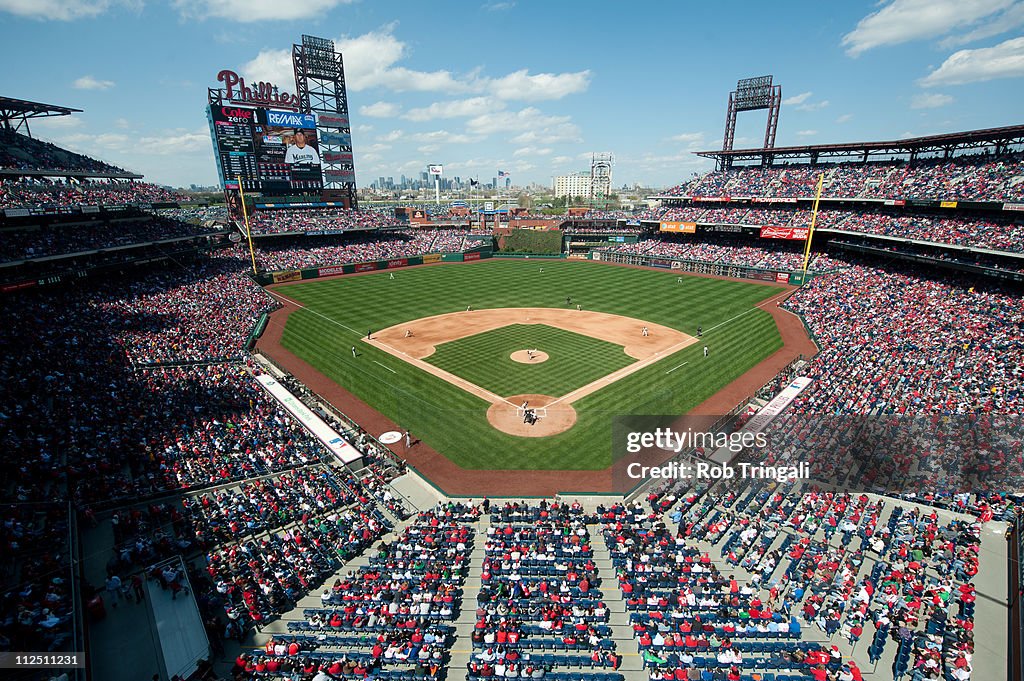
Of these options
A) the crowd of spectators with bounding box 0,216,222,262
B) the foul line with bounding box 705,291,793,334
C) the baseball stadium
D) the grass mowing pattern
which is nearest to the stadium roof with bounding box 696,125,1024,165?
the baseball stadium

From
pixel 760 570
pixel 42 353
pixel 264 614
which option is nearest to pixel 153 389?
pixel 42 353

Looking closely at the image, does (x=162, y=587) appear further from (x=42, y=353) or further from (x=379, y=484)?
(x=42, y=353)

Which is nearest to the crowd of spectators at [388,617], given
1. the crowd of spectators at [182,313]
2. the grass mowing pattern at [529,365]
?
the grass mowing pattern at [529,365]

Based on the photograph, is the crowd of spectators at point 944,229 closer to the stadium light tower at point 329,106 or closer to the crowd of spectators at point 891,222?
the crowd of spectators at point 891,222

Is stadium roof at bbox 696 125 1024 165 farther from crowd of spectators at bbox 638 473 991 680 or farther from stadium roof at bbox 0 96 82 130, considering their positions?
stadium roof at bbox 0 96 82 130

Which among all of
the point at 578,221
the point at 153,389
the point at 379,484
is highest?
the point at 578,221

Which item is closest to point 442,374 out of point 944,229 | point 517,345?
point 517,345
